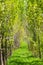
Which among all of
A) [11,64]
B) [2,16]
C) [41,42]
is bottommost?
[11,64]

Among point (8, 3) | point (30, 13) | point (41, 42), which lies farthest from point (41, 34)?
point (8, 3)

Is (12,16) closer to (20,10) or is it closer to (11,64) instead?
(20,10)

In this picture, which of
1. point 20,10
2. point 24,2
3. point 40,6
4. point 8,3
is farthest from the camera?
point 20,10

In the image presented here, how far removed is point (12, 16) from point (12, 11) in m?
0.49

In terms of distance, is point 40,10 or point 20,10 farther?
point 20,10

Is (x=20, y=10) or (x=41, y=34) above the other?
(x=20, y=10)

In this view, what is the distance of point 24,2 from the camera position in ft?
56.6

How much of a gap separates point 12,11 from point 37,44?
2.60 m

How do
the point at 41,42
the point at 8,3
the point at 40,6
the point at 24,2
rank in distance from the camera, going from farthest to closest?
1. the point at 24,2
2. the point at 8,3
3. the point at 41,42
4. the point at 40,6

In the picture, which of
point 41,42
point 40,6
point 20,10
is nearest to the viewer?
point 40,6

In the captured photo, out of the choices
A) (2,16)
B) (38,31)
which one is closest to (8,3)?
(2,16)

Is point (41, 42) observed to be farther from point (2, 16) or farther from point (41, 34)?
point (2, 16)

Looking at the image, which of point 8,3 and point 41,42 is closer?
point 41,42

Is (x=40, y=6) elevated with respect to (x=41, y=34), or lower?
elevated
